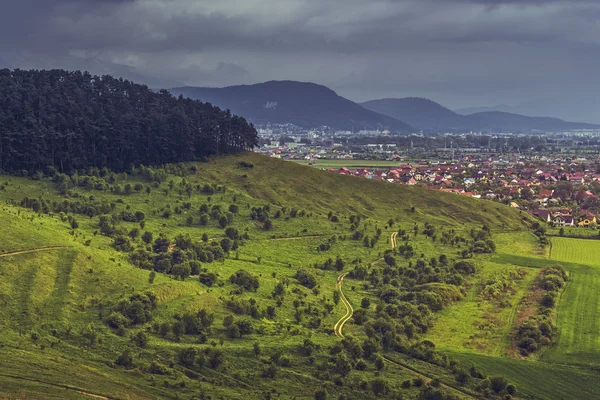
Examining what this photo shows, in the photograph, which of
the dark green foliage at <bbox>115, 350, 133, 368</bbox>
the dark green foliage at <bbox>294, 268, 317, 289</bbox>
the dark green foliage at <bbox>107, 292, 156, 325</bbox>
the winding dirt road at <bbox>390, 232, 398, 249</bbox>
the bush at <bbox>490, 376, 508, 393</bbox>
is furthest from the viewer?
the winding dirt road at <bbox>390, 232, 398, 249</bbox>

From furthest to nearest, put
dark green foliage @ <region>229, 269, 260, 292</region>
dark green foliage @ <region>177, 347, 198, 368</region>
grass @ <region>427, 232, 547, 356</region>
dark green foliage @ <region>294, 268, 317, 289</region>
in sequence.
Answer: dark green foliage @ <region>294, 268, 317, 289</region>, dark green foliage @ <region>229, 269, 260, 292</region>, grass @ <region>427, 232, 547, 356</region>, dark green foliage @ <region>177, 347, 198, 368</region>

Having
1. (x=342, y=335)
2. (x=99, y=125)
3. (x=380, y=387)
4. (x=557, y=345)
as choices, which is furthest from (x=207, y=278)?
(x=99, y=125)

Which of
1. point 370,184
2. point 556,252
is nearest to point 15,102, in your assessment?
point 370,184

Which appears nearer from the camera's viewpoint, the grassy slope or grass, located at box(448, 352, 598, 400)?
grass, located at box(448, 352, 598, 400)

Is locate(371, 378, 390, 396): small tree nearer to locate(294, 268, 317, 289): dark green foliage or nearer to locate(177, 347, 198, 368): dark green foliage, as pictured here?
locate(177, 347, 198, 368): dark green foliage

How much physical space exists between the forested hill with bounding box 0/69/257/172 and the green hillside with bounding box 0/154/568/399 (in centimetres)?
644

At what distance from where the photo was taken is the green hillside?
2164 inches

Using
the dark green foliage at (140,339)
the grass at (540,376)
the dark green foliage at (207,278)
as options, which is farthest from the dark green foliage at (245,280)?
the grass at (540,376)

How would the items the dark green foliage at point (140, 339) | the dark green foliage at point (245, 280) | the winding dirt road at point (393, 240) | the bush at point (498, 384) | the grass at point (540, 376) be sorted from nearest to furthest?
the bush at point (498, 384), the grass at point (540, 376), the dark green foliage at point (140, 339), the dark green foliage at point (245, 280), the winding dirt road at point (393, 240)

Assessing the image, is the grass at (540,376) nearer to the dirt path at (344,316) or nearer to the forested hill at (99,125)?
the dirt path at (344,316)

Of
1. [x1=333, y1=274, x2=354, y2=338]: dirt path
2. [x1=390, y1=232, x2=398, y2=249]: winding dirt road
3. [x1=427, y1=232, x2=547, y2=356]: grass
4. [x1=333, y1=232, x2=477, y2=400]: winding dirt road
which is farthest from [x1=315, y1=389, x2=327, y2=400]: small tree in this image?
[x1=390, y1=232, x2=398, y2=249]: winding dirt road

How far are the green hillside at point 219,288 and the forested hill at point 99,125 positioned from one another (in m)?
6.44

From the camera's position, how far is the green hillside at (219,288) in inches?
2164

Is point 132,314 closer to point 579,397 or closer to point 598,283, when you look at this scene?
point 579,397
